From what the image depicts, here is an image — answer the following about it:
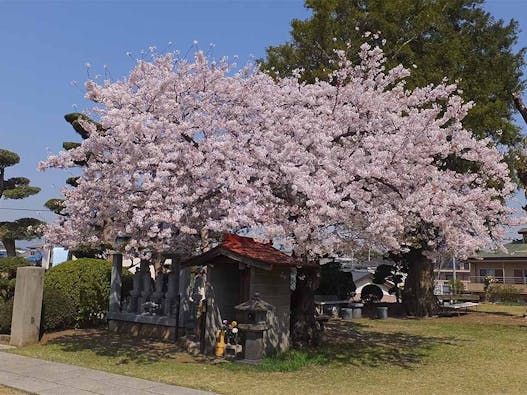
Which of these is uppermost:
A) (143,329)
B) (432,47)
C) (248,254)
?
(432,47)

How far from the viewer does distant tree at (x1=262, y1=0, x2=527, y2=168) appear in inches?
840

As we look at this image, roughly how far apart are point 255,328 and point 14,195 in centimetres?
1843

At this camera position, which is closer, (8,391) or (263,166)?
(8,391)

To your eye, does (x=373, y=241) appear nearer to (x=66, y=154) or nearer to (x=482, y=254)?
(x=66, y=154)

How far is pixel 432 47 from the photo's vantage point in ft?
72.9

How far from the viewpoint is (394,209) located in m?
11.9

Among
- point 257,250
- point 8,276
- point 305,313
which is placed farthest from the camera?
point 8,276

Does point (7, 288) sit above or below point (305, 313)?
above

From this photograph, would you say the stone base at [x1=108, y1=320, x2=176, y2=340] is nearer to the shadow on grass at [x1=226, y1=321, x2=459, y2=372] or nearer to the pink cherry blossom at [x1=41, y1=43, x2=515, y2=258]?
the pink cherry blossom at [x1=41, y1=43, x2=515, y2=258]

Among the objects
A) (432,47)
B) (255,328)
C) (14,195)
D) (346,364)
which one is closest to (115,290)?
(255,328)

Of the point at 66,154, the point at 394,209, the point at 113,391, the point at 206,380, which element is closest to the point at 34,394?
the point at 113,391

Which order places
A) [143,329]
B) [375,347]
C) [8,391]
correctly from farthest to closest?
[143,329], [375,347], [8,391]

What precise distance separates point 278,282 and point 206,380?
11.9 feet

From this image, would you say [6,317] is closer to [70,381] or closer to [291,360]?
[70,381]
